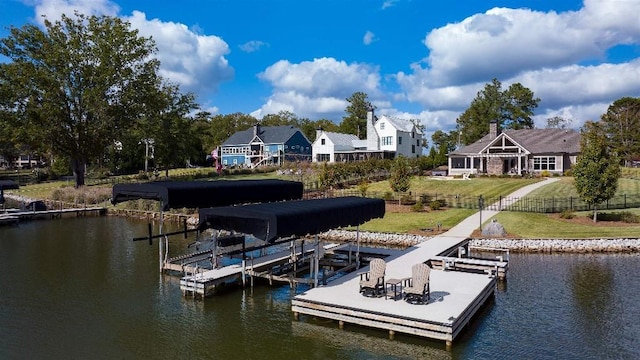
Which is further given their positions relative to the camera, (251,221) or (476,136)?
(476,136)

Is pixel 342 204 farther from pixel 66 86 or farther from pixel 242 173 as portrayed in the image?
pixel 242 173

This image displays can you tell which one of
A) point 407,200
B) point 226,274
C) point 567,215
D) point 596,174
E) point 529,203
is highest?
point 596,174

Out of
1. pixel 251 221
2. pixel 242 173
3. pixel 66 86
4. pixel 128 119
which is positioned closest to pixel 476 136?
pixel 242 173

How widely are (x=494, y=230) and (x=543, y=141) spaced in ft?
117

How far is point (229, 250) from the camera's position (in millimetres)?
22766

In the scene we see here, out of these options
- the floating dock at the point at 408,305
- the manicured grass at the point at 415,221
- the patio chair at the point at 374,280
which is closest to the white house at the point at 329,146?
the manicured grass at the point at 415,221

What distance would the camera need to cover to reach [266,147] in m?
91.3

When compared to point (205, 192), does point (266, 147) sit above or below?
above

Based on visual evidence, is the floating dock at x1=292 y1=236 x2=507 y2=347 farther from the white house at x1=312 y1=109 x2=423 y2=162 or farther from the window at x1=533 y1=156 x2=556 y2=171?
the white house at x1=312 y1=109 x2=423 y2=162

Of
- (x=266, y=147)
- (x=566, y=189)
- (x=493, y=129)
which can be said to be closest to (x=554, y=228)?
(x=566, y=189)

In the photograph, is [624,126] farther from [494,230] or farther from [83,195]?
[83,195]

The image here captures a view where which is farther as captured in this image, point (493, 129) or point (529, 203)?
point (493, 129)

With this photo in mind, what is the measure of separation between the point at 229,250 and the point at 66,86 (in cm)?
4207

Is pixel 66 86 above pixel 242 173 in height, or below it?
above
